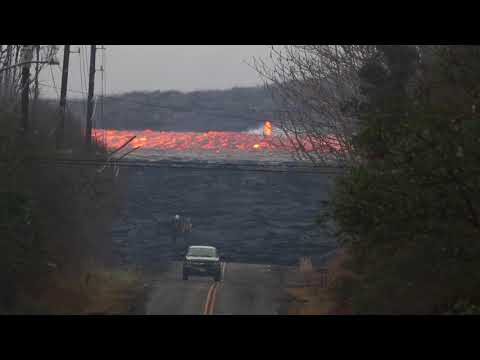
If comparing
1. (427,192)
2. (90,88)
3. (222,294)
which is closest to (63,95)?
(90,88)

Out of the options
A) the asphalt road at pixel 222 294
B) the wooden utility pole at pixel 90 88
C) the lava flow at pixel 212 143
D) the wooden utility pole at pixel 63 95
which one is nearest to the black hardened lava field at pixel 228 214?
the lava flow at pixel 212 143

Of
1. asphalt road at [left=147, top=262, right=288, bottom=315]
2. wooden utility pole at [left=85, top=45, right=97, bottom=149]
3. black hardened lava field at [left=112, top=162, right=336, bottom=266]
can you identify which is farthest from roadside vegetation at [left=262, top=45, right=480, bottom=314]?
black hardened lava field at [left=112, top=162, right=336, bottom=266]

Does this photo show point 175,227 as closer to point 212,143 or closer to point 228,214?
point 228,214

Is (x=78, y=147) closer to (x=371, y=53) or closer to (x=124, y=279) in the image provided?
(x=124, y=279)

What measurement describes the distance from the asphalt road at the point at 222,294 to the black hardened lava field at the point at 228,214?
1015cm

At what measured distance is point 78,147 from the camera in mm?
66875

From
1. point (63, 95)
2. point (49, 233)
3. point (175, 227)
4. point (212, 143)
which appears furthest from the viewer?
point (212, 143)

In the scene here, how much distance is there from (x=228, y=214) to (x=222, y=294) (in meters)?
39.4

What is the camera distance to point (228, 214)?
8694cm

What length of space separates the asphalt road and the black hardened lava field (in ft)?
33.3

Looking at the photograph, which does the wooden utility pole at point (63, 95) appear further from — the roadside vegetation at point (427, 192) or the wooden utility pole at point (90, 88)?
the roadside vegetation at point (427, 192)

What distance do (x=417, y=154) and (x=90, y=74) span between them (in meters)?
37.3

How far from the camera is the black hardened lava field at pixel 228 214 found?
251 ft
